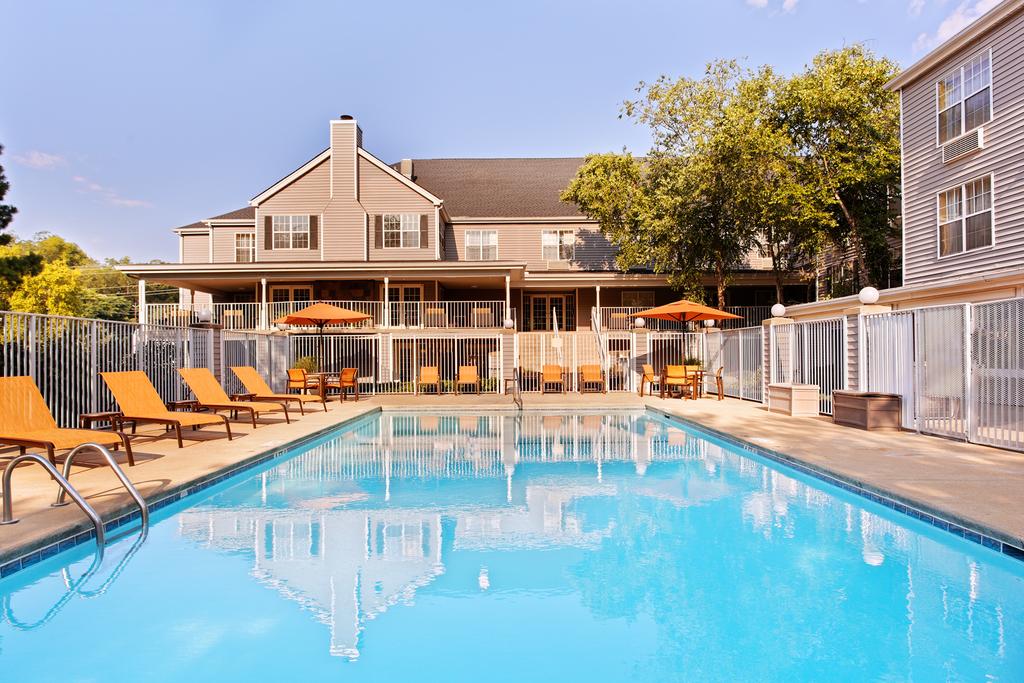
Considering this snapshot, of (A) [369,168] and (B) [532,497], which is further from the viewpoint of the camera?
(A) [369,168]

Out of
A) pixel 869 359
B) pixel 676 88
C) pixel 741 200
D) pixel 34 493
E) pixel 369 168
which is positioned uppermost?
pixel 676 88

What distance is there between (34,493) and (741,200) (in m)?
20.2

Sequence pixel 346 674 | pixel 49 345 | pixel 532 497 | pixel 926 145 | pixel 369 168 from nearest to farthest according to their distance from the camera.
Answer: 1. pixel 346 674
2. pixel 532 497
3. pixel 49 345
4. pixel 926 145
5. pixel 369 168

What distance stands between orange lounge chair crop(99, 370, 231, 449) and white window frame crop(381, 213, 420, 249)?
1643 centimetres

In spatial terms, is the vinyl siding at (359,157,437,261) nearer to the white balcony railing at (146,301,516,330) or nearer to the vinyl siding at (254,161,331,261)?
the vinyl siding at (254,161,331,261)

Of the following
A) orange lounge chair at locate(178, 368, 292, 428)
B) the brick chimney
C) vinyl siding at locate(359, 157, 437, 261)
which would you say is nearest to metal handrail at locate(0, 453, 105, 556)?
orange lounge chair at locate(178, 368, 292, 428)

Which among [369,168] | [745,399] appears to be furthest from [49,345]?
[369,168]

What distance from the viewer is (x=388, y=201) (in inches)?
998

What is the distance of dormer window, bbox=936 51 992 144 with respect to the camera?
1456 centimetres

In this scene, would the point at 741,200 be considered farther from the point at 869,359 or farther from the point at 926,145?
the point at 869,359

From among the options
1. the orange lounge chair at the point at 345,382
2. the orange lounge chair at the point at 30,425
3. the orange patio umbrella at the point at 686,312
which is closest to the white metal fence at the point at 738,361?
the orange patio umbrella at the point at 686,312

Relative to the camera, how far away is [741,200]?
21344 mm

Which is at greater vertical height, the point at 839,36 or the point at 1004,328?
the point at 839,36

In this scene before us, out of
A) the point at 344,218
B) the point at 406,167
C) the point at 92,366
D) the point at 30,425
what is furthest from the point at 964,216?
the point at 406,167
